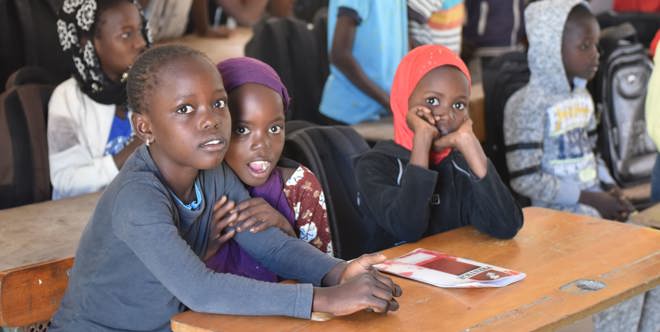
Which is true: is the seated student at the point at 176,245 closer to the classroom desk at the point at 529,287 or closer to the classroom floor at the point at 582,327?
the classroom desk at the point at 529,287

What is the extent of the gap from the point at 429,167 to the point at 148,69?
3.09 feet

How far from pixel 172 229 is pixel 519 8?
12.6ft

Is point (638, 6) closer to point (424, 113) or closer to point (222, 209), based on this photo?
point (424, 113)

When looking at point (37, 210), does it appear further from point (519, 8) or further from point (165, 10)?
point (519, 8)

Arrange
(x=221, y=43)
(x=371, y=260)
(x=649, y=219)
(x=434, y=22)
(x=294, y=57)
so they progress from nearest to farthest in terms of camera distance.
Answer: (x=371, y=260), (x=649, y=219), (x=434, y=22), (x=294, y=57), (x=221, y=43)

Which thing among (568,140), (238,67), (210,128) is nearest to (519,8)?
(568,140)

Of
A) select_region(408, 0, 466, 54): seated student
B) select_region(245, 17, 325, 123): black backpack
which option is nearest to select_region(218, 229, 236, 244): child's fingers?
select_region(245, 17, 325, 123): black backpack

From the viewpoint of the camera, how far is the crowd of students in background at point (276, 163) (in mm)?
2027

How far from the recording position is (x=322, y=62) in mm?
4539

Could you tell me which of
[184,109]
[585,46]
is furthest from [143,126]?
[585,46]

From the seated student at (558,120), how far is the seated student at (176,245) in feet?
5.69

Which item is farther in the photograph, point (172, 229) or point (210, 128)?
point (210, 128)

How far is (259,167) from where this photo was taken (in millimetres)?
2477

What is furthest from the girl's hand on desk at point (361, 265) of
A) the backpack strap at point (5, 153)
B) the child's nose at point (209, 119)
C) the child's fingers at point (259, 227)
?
the backpack strap at point (5, 153)
